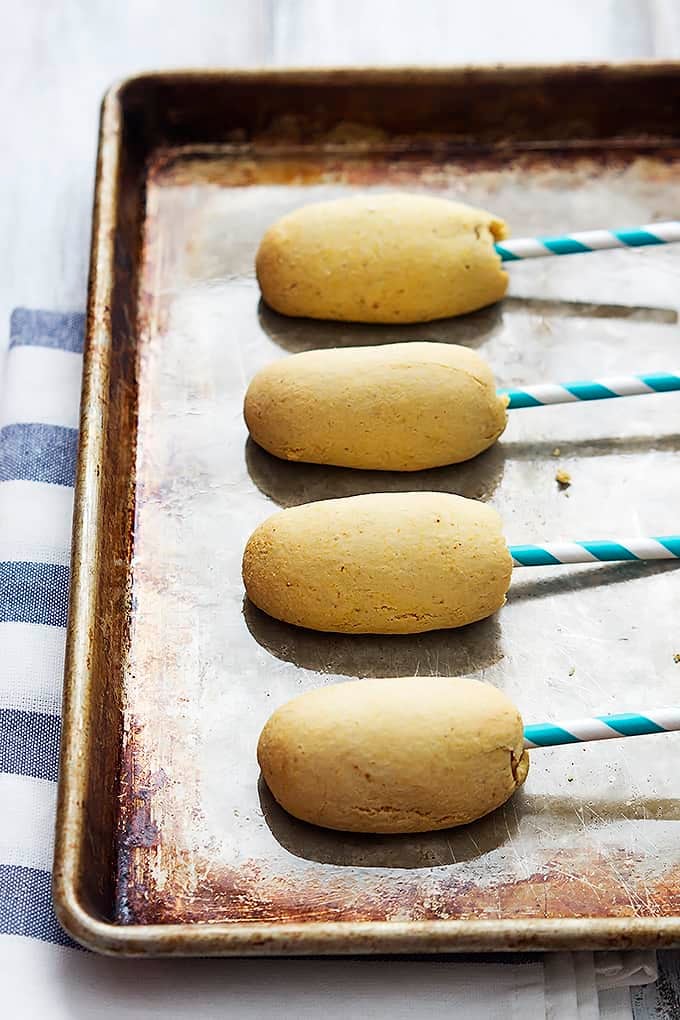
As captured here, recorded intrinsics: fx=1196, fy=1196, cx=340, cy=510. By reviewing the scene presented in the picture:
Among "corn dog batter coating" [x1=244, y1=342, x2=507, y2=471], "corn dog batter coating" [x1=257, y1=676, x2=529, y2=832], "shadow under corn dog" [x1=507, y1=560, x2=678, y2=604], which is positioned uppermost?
"corn dog batter coating" [x1=244, y1=342, x2=507, y2=471]

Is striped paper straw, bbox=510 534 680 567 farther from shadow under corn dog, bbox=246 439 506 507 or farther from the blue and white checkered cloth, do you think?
the blue and white checkered cloth

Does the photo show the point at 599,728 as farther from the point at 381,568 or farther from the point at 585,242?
the point at 585,242

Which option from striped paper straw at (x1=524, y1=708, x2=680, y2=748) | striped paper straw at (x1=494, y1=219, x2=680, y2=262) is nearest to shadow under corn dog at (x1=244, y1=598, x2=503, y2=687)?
striped paper straw at (x1=524, y1=708, x2=680, y2=748)

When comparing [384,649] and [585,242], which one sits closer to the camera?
[384,649]

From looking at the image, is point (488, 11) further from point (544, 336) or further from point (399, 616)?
point (399, 616)

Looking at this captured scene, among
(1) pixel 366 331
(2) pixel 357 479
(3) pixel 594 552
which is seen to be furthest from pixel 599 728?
(1) pixel 366 331

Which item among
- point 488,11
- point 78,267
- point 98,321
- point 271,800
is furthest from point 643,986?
point 488,11

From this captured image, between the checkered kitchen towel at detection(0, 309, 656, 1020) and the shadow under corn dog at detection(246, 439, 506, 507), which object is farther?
the shadow under corn dog at detection(246, 439, 506, 507)

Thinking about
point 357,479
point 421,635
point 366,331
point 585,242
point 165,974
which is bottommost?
point 165,974

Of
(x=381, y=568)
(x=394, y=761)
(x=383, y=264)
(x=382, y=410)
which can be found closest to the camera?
(x=394, y=761)
